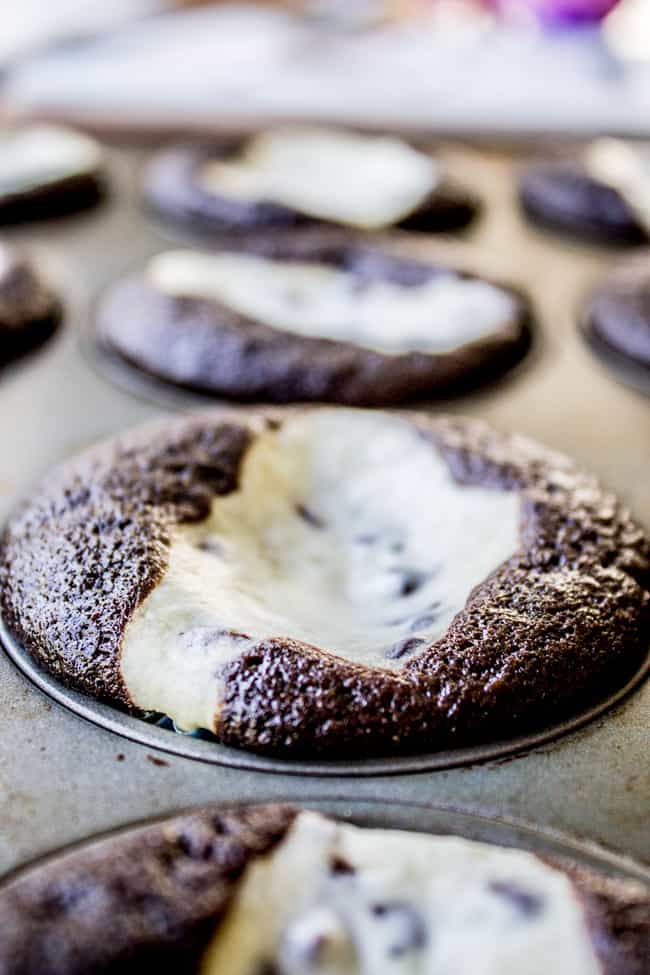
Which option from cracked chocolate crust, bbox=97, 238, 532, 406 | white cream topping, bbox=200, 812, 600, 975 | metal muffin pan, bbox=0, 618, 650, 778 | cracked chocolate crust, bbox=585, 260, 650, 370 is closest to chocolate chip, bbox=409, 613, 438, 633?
metal muffin pan, bbox=0, 618, 650, 778

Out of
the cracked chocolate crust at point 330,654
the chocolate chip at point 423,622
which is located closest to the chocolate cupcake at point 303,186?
the cracked chocolate crust at point 330,654

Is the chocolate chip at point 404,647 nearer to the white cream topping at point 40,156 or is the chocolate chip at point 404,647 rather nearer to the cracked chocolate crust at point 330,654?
the cracked chocolate crust at point 330,654

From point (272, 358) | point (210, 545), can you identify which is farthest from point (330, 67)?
point (210, 545)

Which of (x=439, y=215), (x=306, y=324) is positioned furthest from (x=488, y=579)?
(x=439, y=215)

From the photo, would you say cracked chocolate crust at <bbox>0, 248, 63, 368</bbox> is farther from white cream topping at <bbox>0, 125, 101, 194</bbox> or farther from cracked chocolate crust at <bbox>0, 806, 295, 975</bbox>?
cracked chocolate crust at <bbox>0, 806, 295, 975</bbox>

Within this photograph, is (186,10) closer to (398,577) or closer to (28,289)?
(28,289)

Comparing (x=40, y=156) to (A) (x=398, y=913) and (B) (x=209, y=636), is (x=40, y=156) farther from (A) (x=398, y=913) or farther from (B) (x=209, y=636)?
(A) (x=398, y=913)
